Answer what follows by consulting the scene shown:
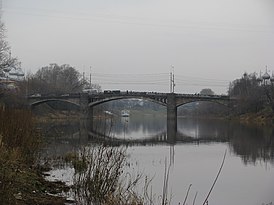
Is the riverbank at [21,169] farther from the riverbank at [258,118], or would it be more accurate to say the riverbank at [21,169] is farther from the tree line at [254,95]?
the tree line at [254,95]

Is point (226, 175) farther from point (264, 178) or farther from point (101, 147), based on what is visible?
point (101, 147)

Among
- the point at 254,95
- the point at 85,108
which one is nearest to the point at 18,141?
the point at 85,108

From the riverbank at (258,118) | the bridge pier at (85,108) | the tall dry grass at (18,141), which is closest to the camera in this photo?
the tall dry grass at (18,141)

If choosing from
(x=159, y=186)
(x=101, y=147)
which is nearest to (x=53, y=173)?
(x=159, y=186)

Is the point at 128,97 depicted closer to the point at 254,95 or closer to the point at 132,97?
the point at 132,97

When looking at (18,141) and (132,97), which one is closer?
(18,141)

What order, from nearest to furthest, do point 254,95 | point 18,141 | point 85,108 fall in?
1. point 18,141
2. point 85,108
3. point 254,95

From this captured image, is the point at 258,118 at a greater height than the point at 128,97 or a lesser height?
lesser

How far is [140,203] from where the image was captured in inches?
→ 299

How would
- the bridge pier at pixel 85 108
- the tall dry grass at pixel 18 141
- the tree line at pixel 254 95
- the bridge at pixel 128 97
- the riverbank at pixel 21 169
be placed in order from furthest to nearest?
the bridge at pixel 128 97
the tree line at pixel 254 95
the bridge pier at pixel 85 108
the tall dry grass at pixel 18 141
the riverbank at pixel 21 169

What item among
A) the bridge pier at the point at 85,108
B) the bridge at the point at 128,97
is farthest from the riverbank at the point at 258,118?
the bridge pier at the point at 85,108

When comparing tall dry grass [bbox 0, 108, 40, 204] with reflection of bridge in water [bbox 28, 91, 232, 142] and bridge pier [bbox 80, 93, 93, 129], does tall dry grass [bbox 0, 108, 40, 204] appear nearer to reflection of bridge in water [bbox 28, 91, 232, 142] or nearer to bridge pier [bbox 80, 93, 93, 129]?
bridge pier [bbox 80, 93, 93, 129]

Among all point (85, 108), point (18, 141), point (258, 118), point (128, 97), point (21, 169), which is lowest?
point (21, 169)

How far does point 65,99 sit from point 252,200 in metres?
67.3
